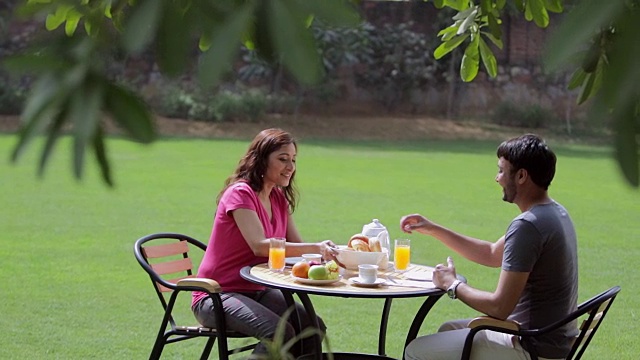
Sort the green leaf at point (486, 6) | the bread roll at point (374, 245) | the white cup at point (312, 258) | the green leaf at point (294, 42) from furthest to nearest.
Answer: the bread roll at point (374, 245) → the white cup at point (312, 258) → the green leaf at point (486, 6) → the green leaf at point (294, 42)

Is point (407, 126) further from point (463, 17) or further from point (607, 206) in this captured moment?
point (463, 17)

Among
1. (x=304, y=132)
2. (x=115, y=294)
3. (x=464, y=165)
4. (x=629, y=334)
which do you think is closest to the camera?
(x=629, y=334)

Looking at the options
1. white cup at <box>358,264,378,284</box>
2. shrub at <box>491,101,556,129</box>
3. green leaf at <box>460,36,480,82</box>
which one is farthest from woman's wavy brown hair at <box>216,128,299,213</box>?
shrub at <box>491,101,556,129</box>

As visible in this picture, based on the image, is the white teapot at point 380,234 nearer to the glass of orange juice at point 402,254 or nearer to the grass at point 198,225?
the glass of orange juice at point 402,254

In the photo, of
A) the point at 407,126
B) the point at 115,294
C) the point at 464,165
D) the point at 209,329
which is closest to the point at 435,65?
the point at 407,126

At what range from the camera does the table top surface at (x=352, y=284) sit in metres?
4.18

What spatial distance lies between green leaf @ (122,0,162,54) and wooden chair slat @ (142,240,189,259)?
12.2 ft

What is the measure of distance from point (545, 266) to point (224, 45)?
301 centimetres

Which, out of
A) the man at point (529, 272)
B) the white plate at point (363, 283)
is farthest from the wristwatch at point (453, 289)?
the white plate at point (363, 283)

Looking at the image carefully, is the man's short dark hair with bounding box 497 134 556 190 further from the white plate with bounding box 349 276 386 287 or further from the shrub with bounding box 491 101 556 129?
the shrub with bounding box 491 101 556 129

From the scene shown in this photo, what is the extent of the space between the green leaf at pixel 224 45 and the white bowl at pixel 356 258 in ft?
11.7

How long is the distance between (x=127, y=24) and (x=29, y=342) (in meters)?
5.33

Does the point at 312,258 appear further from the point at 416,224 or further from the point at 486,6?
the point at 486,6

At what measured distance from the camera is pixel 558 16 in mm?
1125
